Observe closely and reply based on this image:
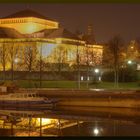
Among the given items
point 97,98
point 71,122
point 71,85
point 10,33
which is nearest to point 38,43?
point 10,33

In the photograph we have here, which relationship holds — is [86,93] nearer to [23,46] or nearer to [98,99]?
[98,99]

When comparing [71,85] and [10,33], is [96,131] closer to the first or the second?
[71,85]

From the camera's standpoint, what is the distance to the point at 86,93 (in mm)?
15531

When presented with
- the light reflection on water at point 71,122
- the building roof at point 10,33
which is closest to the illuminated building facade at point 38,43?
the building roof at point 10,33

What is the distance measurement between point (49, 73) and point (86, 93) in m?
6.59

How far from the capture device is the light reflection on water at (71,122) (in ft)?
Result: 33.2

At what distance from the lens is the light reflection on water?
1012 cm

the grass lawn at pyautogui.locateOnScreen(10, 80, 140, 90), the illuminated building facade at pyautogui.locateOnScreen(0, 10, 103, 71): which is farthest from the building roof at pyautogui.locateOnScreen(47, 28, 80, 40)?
the grass lawn at pyautogui.locateOnScreen(10, 80, 140, 90)

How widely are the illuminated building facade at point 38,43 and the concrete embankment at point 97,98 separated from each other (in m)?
7.67

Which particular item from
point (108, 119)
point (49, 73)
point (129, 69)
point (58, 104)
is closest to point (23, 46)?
point (49, 73)

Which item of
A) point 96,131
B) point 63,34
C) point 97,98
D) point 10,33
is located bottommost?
point 96,131

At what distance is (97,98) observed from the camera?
15352 millimetres

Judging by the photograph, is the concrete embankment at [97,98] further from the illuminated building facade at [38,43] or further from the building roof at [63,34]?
the building roof at [63,34]

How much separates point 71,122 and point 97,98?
342cm
